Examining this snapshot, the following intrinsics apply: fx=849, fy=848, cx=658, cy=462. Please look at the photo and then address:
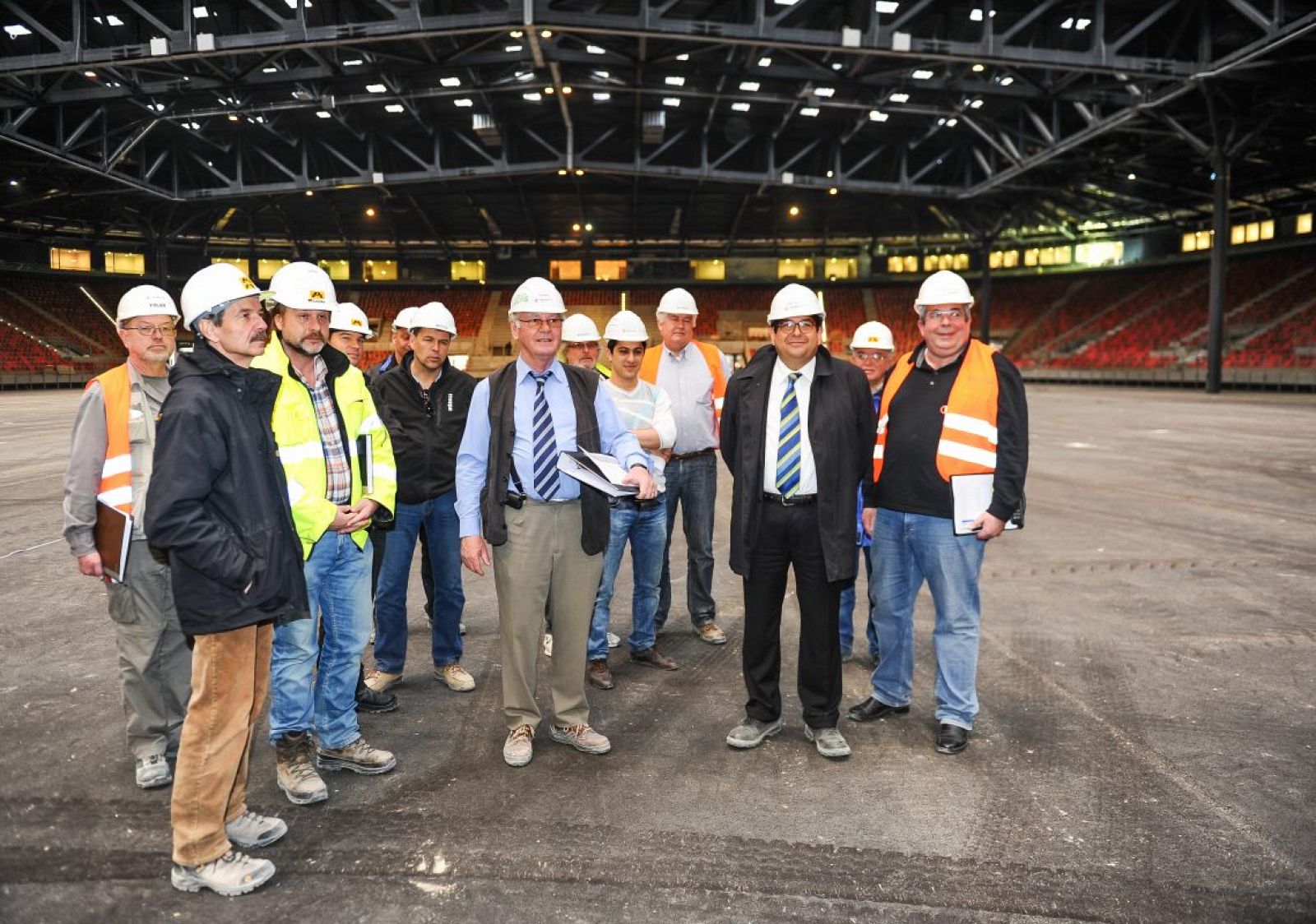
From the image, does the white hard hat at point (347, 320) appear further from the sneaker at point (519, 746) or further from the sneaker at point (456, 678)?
the sneaker at point (519, 746)

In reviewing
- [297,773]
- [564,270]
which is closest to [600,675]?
[297,773]

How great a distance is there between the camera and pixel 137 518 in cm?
368

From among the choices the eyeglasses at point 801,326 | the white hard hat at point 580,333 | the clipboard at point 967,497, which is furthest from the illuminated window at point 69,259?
the clipboard at point 967,497

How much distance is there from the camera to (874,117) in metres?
25.8

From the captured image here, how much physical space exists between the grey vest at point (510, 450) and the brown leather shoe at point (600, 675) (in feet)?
3.77

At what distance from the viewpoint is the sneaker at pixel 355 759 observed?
373 centimetres

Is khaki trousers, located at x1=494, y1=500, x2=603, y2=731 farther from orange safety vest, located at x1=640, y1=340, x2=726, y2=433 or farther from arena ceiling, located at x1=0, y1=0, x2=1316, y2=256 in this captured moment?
arena ceiling, located at x1=0, y1=0, x2=1316, y2=256

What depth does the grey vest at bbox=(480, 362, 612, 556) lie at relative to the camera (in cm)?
383

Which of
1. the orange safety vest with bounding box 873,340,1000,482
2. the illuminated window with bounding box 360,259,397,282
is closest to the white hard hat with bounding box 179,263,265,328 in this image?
the orange safety vest with bounding box 873,340,1000,482

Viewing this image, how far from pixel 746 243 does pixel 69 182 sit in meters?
30.4

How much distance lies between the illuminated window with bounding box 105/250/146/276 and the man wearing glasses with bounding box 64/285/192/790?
1852 inches

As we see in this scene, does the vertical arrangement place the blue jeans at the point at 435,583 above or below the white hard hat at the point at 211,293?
below

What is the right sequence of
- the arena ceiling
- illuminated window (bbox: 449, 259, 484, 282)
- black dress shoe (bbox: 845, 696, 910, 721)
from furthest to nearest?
illuminated window (bbox: 449, 259, 484, 282) < the arena ceiling < black dress shoe (bbox: 845, 696, 910, 721)

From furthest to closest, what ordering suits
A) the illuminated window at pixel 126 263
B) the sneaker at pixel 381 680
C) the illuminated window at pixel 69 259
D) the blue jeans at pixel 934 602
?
the illuminated window at pixel 126 263 < the illuminated window at pixel 69 259 < the sneaker at pixel 381 680 < the blue jeans at pixel 934 602
